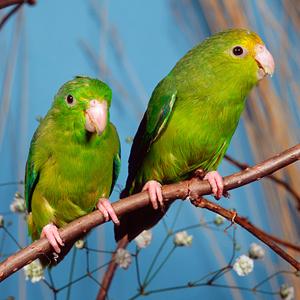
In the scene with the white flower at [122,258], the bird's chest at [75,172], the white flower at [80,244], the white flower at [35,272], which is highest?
the bird's chest at [75,172]

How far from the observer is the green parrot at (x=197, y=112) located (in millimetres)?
1279

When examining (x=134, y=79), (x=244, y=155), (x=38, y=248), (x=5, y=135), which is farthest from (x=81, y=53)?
(x=38, y=248)

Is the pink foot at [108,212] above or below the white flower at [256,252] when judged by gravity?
above

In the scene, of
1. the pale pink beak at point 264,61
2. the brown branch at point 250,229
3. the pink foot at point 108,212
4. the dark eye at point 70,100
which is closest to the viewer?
the brown branch at point 250,229

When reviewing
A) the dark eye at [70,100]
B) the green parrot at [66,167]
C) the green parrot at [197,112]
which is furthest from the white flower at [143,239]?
the dark eye at [70,100]

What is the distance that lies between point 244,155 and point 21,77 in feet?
2.88

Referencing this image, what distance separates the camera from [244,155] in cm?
228

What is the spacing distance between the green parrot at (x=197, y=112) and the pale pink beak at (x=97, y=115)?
Result: 23 centimetres

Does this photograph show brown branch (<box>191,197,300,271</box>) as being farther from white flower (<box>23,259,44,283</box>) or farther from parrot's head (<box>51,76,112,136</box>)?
white flower (<box>23,259,44,283</box>)

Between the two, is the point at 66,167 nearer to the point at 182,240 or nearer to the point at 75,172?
the point at 75,172

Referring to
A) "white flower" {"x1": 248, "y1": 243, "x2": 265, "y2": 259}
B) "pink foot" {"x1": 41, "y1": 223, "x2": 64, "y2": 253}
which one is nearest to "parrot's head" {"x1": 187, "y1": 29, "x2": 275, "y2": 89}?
"white flower" {"x1": 248, "y1": 243, "x2": 265, "y2": 259}

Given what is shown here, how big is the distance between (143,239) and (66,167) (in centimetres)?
23

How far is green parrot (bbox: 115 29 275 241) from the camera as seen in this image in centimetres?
128

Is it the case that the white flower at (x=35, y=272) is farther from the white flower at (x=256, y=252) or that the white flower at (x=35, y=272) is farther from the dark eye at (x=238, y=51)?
the dark eye at (x=238, y=51)
